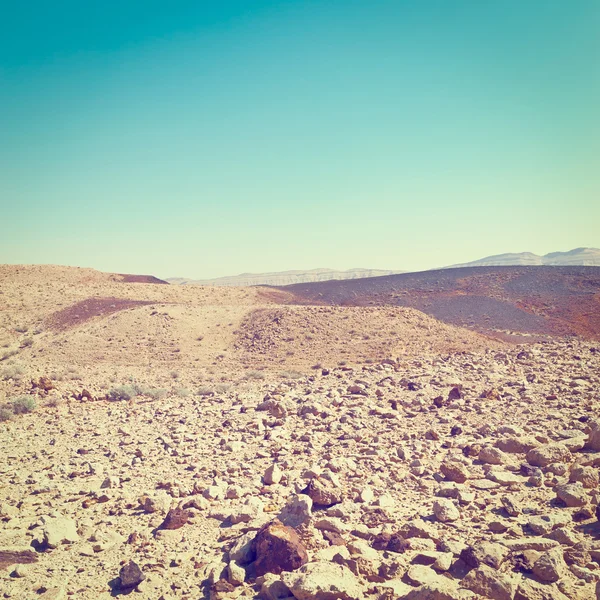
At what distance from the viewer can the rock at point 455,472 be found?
5941mm

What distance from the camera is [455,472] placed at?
235 inches

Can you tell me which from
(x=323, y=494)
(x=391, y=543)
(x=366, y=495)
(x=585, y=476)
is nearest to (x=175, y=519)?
(x=323, y=494)

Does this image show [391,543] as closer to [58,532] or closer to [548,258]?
[58,532]

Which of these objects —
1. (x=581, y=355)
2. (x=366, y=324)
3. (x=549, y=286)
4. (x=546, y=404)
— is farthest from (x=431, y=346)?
(x=549, y=286)

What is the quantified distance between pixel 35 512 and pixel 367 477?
4143 millimetres

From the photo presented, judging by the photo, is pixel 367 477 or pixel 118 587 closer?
pixel 118 587

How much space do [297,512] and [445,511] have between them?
1.62m

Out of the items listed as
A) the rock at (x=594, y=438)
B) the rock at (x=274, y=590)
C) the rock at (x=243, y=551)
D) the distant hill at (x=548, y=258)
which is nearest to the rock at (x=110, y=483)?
the rock at (x=243, y=551)

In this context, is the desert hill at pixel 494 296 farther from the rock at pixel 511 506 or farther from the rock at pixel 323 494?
the rock at pixel 323 494

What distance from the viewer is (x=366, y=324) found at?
22812 millimetres

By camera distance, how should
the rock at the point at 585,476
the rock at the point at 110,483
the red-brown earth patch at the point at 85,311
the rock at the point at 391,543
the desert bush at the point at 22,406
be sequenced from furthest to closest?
the red-brown earth patch at the point at 85,311 < the desert bush at the point at 22,406 < the rock at the point at 110,483 < the rock at the point at 585,476 < the rock at the point at 391,543

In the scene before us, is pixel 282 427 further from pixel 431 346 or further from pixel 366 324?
pixel 366 324

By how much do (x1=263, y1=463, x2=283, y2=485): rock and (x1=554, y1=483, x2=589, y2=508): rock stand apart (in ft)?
11.1

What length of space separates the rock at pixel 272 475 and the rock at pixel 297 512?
3.15 ft
